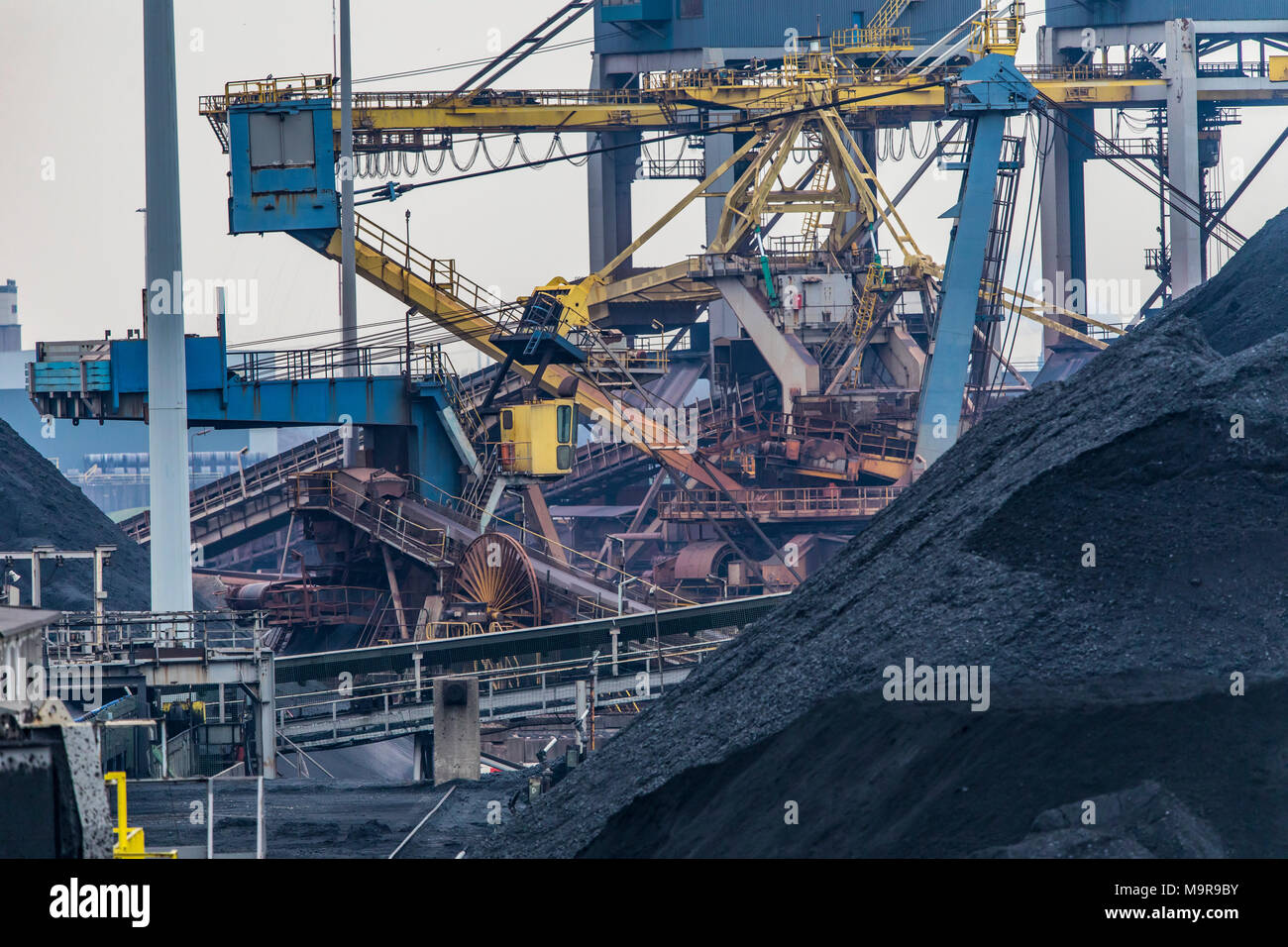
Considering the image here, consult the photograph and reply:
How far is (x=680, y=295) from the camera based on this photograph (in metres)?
39.0

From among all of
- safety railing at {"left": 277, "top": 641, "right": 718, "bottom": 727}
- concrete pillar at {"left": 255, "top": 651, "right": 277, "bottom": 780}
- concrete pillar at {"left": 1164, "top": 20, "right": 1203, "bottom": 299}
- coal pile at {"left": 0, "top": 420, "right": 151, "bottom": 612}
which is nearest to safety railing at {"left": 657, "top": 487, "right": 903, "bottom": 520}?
safety railing at {"left": 277, "top": 641, "right": 718, "bottom": 727}

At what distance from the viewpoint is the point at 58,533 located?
1215 inches

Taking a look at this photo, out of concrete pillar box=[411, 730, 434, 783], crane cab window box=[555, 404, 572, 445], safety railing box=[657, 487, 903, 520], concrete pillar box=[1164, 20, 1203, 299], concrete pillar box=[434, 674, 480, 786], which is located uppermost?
concrete pillar box=[1164, 20, 1203, 299]

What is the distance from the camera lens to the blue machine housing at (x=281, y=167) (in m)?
29.4

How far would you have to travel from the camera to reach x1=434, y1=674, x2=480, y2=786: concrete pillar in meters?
20.0

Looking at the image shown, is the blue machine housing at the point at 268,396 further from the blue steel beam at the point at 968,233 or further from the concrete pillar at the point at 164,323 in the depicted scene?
the blue steel beam at the point at 968,233

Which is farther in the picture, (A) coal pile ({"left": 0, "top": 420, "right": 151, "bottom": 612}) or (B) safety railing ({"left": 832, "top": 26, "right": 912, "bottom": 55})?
(B) safety railing ({"left": 832, "top": 26, "right": 912, "bottom": 55})

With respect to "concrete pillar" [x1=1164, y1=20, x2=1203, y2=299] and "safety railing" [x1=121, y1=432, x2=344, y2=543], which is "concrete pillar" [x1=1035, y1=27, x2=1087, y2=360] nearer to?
"concrete pillar" [x1=1164, y1=20, x2=1203, y2=299]

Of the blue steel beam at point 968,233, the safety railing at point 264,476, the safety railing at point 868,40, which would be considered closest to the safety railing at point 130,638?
the blue steel beam at point 968,233

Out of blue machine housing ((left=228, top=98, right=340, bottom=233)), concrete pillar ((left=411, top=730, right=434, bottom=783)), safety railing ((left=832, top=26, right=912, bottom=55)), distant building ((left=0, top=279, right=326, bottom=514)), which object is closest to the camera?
concrete pillar ((left=411, top=730, right=434, bottom=783))

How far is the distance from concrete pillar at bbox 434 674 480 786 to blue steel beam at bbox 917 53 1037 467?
13.7m
